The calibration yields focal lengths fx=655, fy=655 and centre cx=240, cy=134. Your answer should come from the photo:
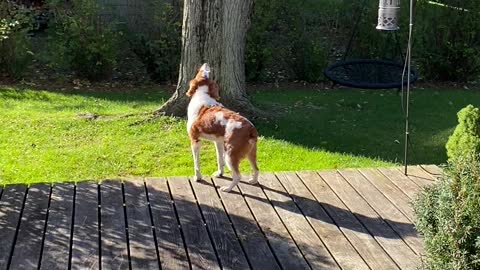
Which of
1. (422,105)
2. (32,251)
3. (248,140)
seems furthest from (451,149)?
(422,105)

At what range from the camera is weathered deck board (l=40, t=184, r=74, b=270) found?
357 cm

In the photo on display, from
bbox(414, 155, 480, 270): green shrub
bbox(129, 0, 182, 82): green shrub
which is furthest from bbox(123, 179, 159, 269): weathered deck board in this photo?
→ bbox(129, 0, 182, 82): green shrub

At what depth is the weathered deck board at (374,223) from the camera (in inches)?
145

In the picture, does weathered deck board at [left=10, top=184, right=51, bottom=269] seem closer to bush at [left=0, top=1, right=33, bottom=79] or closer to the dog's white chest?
the dog's white chest

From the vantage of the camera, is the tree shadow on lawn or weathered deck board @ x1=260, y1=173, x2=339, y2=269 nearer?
weathered deck board @ x1=260, y1=173, x2=339, y2=269

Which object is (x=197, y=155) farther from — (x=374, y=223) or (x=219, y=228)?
(x=374, y=223)

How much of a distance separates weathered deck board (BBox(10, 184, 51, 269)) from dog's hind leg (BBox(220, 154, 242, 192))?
124 centimetres

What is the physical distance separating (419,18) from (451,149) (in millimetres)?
5752

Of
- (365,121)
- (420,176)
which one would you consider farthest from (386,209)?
(365,121)

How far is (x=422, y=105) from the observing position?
8820 mm

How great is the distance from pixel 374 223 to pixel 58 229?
198 cm

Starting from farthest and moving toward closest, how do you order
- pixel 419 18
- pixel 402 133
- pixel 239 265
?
pixel 419 18
pixel 402 133
pixel 239 265

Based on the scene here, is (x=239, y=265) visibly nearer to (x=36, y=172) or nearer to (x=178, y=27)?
(x=36, y=172)

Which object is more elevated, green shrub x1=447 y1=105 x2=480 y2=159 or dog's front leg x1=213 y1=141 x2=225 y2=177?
green shrub x1=447 y1=105 x2=480 y2=159
